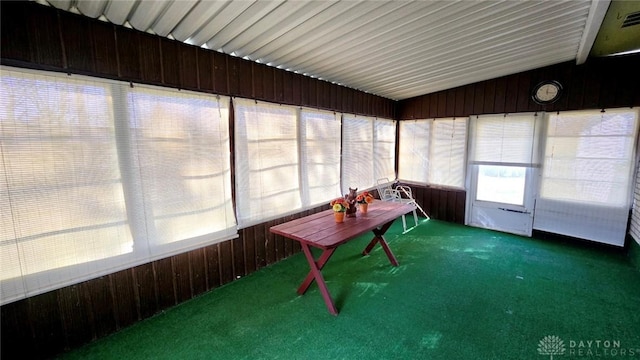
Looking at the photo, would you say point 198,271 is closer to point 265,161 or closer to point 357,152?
point 265,161

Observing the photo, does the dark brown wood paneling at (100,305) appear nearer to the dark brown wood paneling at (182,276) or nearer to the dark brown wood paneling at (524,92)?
the dark brown wood paneling at (182,276)

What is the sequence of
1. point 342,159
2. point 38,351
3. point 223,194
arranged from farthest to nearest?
point 342,159 < point 223,194 < point 38,351

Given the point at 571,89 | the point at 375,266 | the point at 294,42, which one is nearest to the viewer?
the point at 294,42

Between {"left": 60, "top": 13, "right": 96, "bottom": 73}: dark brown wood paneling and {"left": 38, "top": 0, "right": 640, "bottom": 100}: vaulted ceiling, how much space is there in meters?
0.07

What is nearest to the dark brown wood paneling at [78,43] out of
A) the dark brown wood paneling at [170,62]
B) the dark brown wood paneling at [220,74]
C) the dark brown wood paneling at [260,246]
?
the dark brown wood paneling at [170,62]

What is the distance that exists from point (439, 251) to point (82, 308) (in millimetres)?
A: 3677

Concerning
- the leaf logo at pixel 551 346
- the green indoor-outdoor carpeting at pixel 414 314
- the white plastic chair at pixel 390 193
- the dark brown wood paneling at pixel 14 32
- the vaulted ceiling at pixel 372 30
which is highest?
the vaulted ceiling at pixel 372 30

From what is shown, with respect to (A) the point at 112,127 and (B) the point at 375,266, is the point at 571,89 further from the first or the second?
(A) the point at 112,127

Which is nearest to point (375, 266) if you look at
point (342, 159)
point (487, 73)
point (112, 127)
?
point (342, 159)

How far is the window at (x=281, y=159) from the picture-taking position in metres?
2.79

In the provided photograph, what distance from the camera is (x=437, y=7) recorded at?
6.63ft

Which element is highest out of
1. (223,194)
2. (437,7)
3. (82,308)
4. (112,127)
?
(437,7)

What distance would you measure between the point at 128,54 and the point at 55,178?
103cm

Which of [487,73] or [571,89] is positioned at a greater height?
[487,73]
